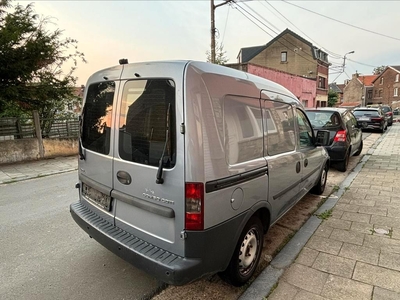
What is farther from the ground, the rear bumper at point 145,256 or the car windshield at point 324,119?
the car windshield at point 324,119

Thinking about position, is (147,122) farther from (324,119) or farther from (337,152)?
(324,119)

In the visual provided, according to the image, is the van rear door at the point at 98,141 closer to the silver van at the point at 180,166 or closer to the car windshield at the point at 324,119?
the silver van at the point at 180,166

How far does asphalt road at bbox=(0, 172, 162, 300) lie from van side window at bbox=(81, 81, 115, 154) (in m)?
1.25

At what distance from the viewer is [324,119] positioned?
21.9 feet

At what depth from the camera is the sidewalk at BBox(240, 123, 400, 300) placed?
93.3 inches

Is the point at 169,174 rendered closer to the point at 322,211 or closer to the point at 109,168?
the point at 109,168

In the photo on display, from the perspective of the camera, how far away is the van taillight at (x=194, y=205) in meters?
1.84

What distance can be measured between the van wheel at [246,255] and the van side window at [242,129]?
2.19 ft

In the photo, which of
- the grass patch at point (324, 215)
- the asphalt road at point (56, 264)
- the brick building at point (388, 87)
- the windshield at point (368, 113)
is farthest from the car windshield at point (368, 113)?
the brick building at point (388, 87)

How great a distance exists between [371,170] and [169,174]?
690cm

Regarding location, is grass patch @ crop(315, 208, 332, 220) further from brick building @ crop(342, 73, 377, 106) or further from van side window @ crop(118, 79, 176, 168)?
brick building @ crop(342, 73, 377, 106)

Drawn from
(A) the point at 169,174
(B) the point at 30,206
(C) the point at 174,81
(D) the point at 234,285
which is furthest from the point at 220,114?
(B) the point at 30,206

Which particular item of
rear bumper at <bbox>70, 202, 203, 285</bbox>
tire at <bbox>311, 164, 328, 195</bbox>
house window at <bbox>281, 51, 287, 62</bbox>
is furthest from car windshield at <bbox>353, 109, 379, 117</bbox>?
rear bumper at <bbox>70, 202, 203, 285</bbox>

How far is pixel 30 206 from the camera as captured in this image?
452cm
